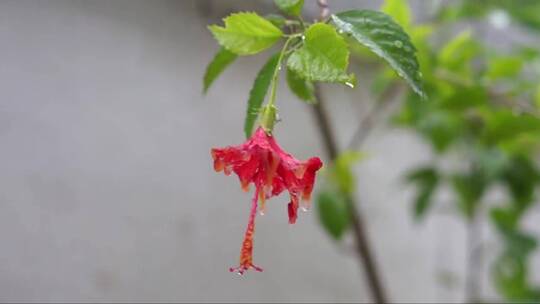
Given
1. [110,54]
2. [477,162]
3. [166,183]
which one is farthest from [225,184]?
[477,162]

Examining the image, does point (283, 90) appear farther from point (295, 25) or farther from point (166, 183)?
point (295, 25)

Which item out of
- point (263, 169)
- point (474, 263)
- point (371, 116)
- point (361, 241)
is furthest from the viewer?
point (474, 263)

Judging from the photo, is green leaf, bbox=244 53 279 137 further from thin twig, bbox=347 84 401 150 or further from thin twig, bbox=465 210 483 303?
thin twig, bbox=465 210 483 303

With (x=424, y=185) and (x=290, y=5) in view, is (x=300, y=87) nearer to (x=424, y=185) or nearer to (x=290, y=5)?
(x=290, y=5)

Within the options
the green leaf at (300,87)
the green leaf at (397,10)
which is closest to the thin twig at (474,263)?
the green leaf at (397,10)

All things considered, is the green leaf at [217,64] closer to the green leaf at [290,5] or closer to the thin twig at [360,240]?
the green leaf at [290,5]

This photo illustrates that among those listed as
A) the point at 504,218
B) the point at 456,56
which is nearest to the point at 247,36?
the point at 456,56
